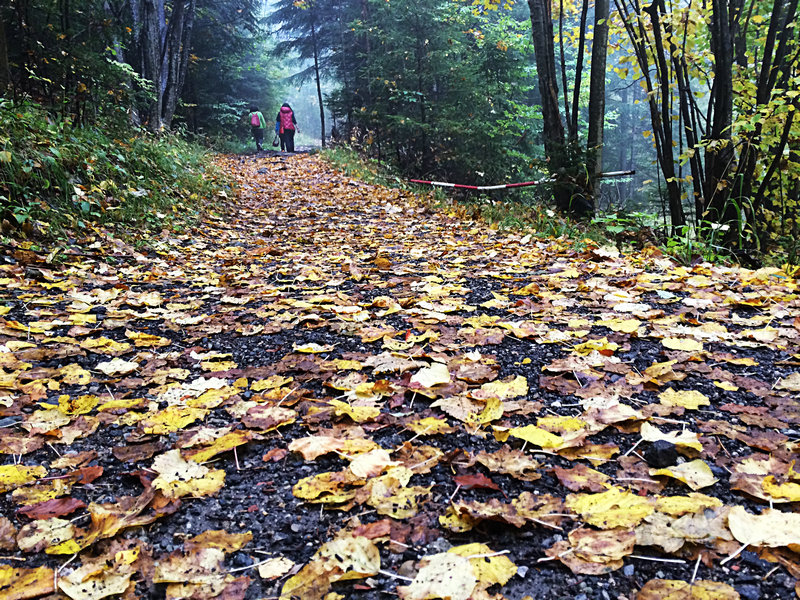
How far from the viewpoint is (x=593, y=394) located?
163 cm

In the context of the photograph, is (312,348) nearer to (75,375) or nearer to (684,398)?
(75,375)

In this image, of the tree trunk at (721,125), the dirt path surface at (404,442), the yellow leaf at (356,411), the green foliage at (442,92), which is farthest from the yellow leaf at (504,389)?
the green foliage at (442,92)

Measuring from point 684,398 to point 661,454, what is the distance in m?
0.39

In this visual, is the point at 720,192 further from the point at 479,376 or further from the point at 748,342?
the point at 479,376

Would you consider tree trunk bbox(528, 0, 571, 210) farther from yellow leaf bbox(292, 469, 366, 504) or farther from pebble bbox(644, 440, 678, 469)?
yellow leaf bbox(292, 469, 366, 504)

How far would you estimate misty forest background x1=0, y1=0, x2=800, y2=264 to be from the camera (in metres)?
4.00

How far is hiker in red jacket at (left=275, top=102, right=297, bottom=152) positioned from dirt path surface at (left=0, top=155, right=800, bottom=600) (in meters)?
16.4

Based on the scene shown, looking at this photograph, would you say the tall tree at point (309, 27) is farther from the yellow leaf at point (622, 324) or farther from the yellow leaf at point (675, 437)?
the yellow leaf at point (675, 437)

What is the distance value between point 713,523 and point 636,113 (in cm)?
3853

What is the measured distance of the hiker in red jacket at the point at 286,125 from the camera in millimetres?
17812

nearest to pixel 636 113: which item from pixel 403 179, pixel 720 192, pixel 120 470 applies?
pixel 403 179

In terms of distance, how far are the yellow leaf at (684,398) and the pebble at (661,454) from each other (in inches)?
11.6

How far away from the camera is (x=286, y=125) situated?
59.4 ft

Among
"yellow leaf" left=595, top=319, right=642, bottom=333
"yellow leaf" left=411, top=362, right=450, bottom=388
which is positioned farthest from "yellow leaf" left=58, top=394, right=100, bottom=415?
Result: "yellow leaf" left=595, top=319, right=642, bottom=333
